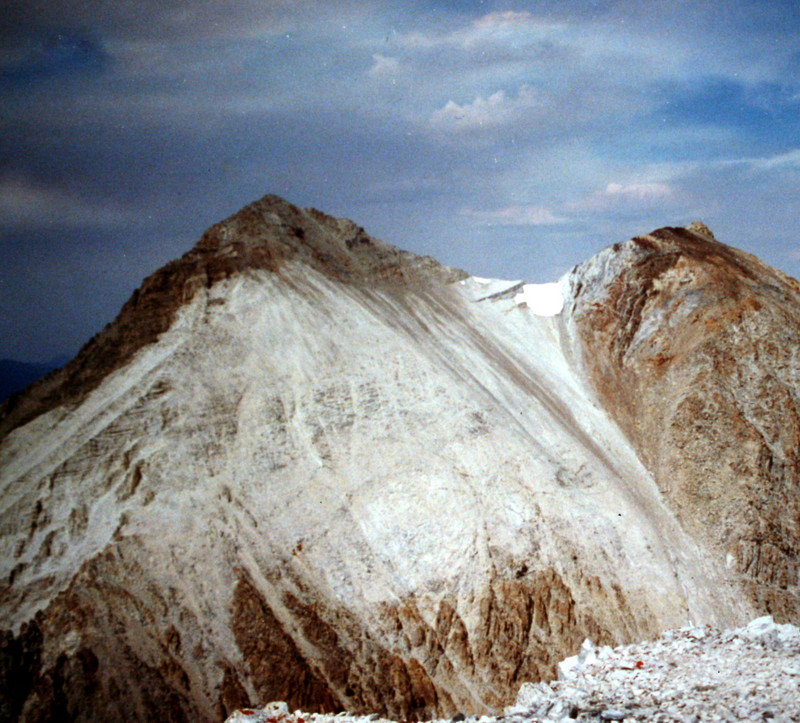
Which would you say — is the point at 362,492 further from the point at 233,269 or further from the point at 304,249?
the point at 304,249

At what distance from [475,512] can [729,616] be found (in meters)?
7.32

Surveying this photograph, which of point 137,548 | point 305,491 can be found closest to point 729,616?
point 305,491

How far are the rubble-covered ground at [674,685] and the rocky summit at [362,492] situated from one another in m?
2.13

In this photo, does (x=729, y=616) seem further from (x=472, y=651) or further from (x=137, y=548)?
(x=137, y=548)

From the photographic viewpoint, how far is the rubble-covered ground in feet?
33.1

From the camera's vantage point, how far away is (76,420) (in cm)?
1733

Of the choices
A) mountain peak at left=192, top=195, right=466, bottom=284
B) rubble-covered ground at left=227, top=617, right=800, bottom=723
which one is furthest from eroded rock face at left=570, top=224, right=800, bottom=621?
mountain peak at left=192, top=195, right=466, bottom=284

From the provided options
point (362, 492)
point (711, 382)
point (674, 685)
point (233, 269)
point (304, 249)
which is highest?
point (304, 249)

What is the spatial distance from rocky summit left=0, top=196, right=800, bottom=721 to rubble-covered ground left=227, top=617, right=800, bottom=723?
2.13 meters

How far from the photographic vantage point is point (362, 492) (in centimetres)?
1777

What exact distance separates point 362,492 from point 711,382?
11980mm

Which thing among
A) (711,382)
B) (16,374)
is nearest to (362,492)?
(711,382)

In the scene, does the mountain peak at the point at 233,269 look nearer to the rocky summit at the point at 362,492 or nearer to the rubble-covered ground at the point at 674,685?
the rocky summit at the point at 362,492

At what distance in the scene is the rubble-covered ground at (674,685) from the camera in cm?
1009
